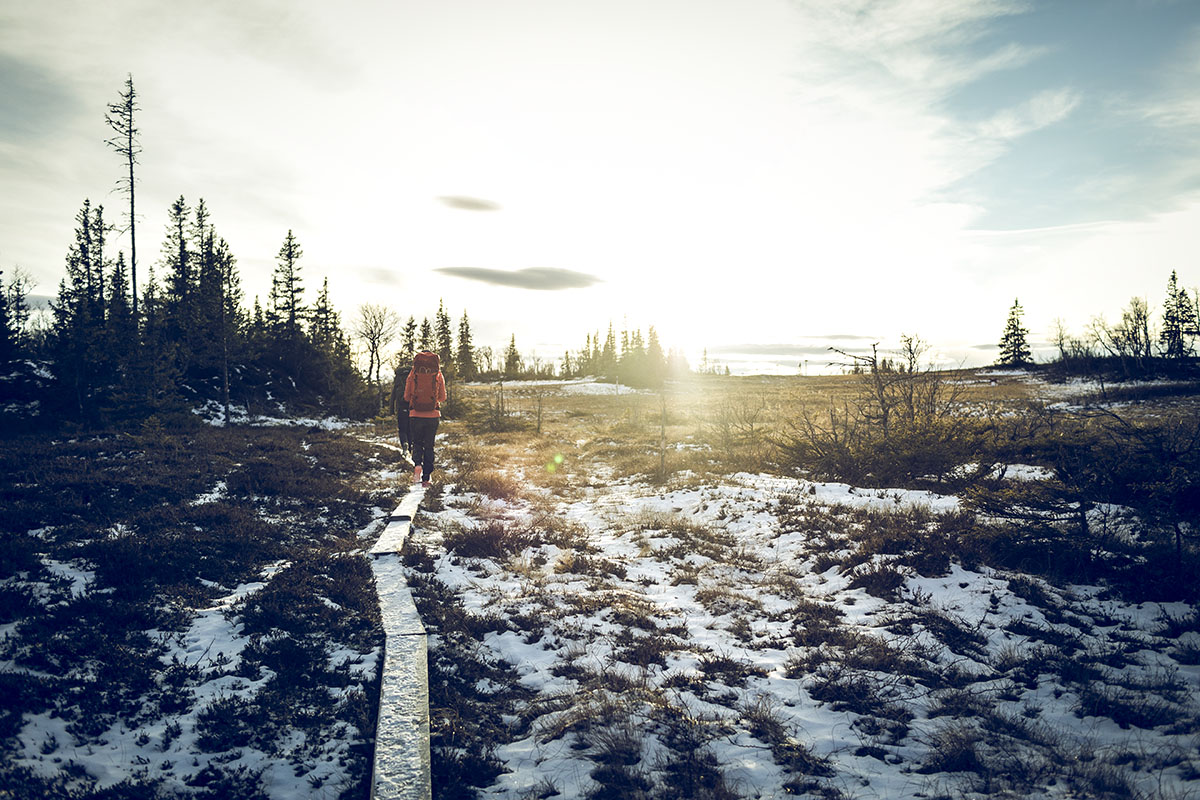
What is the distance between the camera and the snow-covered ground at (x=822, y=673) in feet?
13.4

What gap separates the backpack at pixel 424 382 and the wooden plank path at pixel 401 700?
4728 mm

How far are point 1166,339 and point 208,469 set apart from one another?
265 ft

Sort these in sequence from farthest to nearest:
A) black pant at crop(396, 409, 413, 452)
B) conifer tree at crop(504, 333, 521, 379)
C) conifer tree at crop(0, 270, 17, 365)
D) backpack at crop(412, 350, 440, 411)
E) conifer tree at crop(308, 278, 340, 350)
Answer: conifer tree at crop(504, 333, 521, 379) → conifer tree at crop(308, 278, 340, 350) → conifer tree at crop(0, 270, 17, 365) → black pant at crop(396, 409, 413, 452) → backpack at crop(412, 350, 440, 411)

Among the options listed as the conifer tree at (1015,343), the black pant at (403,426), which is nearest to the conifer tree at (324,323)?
the black pant at (403,426)

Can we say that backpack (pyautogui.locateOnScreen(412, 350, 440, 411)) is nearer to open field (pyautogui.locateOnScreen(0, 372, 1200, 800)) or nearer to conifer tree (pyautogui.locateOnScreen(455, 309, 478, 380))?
open field (pyautogui.locateOnScreen(0, 372, 1200, 800))

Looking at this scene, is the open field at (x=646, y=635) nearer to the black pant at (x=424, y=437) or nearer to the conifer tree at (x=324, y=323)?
the black pant at (x=424, y=437)

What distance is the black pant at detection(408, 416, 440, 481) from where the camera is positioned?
12852 millimetres

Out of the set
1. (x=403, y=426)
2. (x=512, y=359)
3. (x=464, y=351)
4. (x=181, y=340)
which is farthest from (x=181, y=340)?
(x=512, y=359)

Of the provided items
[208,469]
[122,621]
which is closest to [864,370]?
[122,621]

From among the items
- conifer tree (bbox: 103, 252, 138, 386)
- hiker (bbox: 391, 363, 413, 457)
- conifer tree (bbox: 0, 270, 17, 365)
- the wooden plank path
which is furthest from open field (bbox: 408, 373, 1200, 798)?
conifer tree (bbox: 0, 270, 17, 365)

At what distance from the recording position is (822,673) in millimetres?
5613

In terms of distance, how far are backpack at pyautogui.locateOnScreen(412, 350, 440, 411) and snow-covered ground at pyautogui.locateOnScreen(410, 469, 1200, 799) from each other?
3.70 metres

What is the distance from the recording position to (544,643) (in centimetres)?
645

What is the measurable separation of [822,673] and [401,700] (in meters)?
4.33
